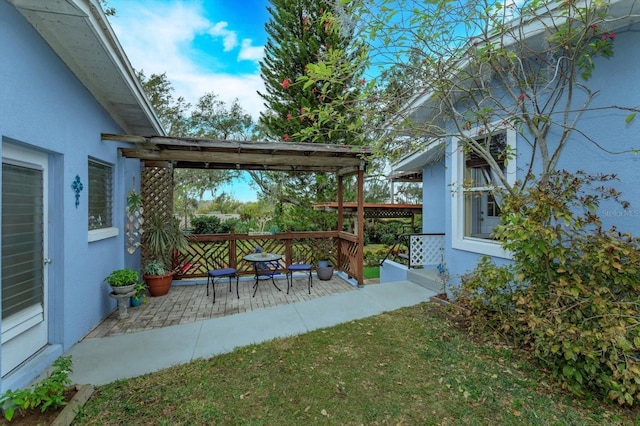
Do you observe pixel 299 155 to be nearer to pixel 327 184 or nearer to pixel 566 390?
pixel 566 390

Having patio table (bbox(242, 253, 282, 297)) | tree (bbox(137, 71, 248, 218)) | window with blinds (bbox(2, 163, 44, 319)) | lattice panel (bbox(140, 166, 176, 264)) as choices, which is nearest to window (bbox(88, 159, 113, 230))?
lattice panel (bbox(140, 166, 176, 264))

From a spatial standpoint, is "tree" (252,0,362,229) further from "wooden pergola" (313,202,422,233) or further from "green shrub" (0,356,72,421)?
"green shrub" (0,356,72,421)

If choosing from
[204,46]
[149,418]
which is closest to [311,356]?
[149,418]

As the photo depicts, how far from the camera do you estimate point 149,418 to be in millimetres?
2568

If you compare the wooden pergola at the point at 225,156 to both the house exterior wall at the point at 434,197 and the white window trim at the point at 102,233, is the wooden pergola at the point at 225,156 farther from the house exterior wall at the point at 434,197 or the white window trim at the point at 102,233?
the house exterior wall at the point at 434,197

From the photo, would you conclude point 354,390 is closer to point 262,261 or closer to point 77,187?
point 262,261

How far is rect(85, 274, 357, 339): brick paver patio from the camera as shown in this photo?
15.4ft

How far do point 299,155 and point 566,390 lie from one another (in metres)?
5.35

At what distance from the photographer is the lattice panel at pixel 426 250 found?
24.1 ft

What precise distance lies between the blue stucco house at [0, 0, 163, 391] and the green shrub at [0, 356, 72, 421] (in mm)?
469

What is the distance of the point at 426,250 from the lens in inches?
295

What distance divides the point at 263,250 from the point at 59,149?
4.19 m

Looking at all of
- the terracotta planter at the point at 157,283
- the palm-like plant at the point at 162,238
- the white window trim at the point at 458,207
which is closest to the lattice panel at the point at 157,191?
the palm-like plant at the point at 162,238

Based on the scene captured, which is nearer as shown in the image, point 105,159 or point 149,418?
point 149,418
